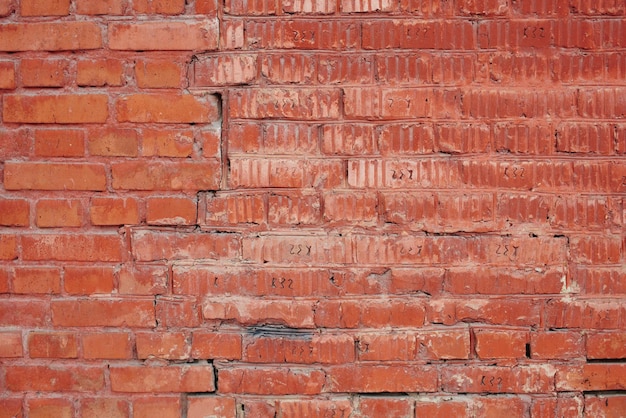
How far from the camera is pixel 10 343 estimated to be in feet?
5.86

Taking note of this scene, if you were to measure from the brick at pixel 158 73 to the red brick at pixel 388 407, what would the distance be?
4.16 feet

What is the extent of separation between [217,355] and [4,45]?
1.28 meters

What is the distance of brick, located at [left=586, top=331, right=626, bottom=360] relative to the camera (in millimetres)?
1781

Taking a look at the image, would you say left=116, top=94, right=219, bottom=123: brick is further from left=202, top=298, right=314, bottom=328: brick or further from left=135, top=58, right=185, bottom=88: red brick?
left=202, top=298, right=314, bottom=328: brick

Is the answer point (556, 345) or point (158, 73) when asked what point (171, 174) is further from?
point (556, 345)

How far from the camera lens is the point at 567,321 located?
5.84 feet

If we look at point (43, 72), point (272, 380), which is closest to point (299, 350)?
point (272, 380)

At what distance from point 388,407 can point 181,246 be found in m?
0.89

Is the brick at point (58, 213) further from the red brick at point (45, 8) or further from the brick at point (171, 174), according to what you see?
the red brick at point (45, 8)

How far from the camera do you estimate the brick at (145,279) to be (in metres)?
1.78

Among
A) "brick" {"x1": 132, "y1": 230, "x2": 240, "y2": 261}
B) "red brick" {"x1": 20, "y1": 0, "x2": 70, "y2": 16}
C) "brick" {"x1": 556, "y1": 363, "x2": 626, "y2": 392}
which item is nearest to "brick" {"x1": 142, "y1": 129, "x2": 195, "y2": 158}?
"brick" {"x1": 132, "y1": 230, "x2": 240, "y2": 261}

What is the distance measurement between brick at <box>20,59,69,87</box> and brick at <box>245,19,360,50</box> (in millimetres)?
706

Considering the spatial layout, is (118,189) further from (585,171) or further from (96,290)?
(585,171)

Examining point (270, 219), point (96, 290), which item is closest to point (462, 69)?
point (270, 219)
